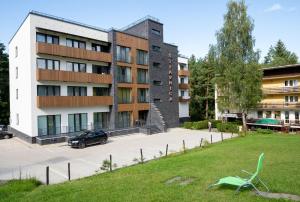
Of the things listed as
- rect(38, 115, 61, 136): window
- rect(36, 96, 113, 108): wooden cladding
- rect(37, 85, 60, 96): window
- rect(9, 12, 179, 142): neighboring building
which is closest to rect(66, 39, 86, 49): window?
rect(9, 12, 179, 142): neighboring building

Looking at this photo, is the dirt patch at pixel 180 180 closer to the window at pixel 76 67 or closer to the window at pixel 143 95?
the window at pixel 76 67

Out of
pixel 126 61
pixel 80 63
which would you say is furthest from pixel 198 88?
pixel 80 63

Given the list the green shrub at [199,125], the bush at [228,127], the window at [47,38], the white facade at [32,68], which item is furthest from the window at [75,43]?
the bush at [228,127]

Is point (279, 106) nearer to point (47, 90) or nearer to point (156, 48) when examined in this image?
point (156, 48)

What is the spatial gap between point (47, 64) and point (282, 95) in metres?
33.8

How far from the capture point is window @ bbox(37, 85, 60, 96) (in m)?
28.3

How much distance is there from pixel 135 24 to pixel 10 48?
61.6 feet

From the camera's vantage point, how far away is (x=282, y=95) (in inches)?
1548

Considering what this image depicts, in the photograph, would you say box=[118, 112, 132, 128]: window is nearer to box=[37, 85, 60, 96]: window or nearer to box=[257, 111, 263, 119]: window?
box=[37, 85, 60, 96]: window

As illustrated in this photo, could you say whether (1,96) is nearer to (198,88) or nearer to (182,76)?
(182,76)

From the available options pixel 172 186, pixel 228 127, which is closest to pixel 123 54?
pixel 228 127

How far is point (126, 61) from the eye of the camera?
3638cm

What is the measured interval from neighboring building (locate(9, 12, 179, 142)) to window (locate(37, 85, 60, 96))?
4.4 inches

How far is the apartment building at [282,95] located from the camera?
37281 millimetres
